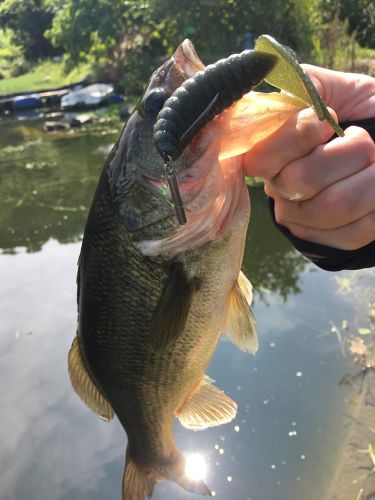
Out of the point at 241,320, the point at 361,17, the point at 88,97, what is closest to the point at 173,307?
the point at 241,320

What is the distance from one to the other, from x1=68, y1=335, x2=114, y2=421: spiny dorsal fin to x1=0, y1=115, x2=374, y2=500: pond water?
5.13 ft

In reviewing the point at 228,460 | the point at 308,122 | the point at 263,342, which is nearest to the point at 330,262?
the point at 308,122

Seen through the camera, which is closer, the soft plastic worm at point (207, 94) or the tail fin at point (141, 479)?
the soft plastic worm at point (207, 94)

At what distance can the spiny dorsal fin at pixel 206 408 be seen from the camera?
79.3 inches

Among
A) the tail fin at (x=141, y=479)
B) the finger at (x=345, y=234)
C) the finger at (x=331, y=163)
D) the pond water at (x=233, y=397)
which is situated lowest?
the pond water at (x=233, y=397)

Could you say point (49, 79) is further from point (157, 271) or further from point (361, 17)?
point (157, 271)

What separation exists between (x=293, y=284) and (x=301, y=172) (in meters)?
3.91

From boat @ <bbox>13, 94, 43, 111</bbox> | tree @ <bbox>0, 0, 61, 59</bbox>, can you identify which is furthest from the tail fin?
tree @ <bbox>0, 0, 61, 59</bbox>

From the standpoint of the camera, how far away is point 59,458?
3.48m

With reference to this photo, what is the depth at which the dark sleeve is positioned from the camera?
154cm

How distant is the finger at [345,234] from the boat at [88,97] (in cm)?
1744

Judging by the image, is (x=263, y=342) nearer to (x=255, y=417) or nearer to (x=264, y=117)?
(x=255, y=417)

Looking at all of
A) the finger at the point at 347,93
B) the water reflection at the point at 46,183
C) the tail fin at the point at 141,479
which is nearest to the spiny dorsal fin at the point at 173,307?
the finger at the point at 347,93

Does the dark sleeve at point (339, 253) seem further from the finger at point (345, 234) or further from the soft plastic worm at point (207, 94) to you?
the soft plastic worm at point (207, 94)
